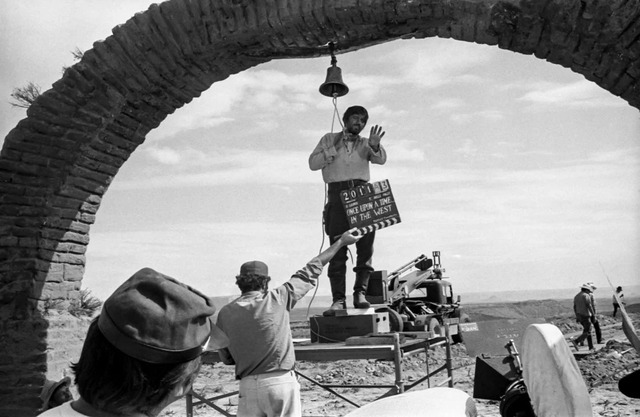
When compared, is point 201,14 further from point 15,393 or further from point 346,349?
point 15,393

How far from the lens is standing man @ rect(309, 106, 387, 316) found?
582cm

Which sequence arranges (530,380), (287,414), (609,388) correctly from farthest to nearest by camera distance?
(609,388) < (287,414) < (530,380)

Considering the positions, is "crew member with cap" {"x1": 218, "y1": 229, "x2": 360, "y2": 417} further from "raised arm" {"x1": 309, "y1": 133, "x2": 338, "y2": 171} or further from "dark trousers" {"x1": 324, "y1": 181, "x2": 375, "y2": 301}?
"raised arm" {"x1": 309, "y1": 133, "x2": 338, "y2": 171}

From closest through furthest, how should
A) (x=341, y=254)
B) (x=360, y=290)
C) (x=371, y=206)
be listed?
(x=371, y=206)
(x=360, y=290)
(x=341, y=254)

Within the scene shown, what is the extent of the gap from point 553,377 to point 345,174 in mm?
4063

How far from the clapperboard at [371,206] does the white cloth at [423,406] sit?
4179mm

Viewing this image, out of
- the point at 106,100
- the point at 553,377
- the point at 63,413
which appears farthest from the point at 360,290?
the point at 63,413

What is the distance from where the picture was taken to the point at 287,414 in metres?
3.74

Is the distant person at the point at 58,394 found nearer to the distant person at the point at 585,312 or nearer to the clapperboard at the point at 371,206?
the clapperboard at the point at 371,206

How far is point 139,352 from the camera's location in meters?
1.21

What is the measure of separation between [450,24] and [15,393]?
16.8 feet

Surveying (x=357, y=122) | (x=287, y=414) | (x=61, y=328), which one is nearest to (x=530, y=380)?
(x=287, y=414)

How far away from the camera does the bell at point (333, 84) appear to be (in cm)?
571

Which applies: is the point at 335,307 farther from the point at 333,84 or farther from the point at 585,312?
the point at 585,312
